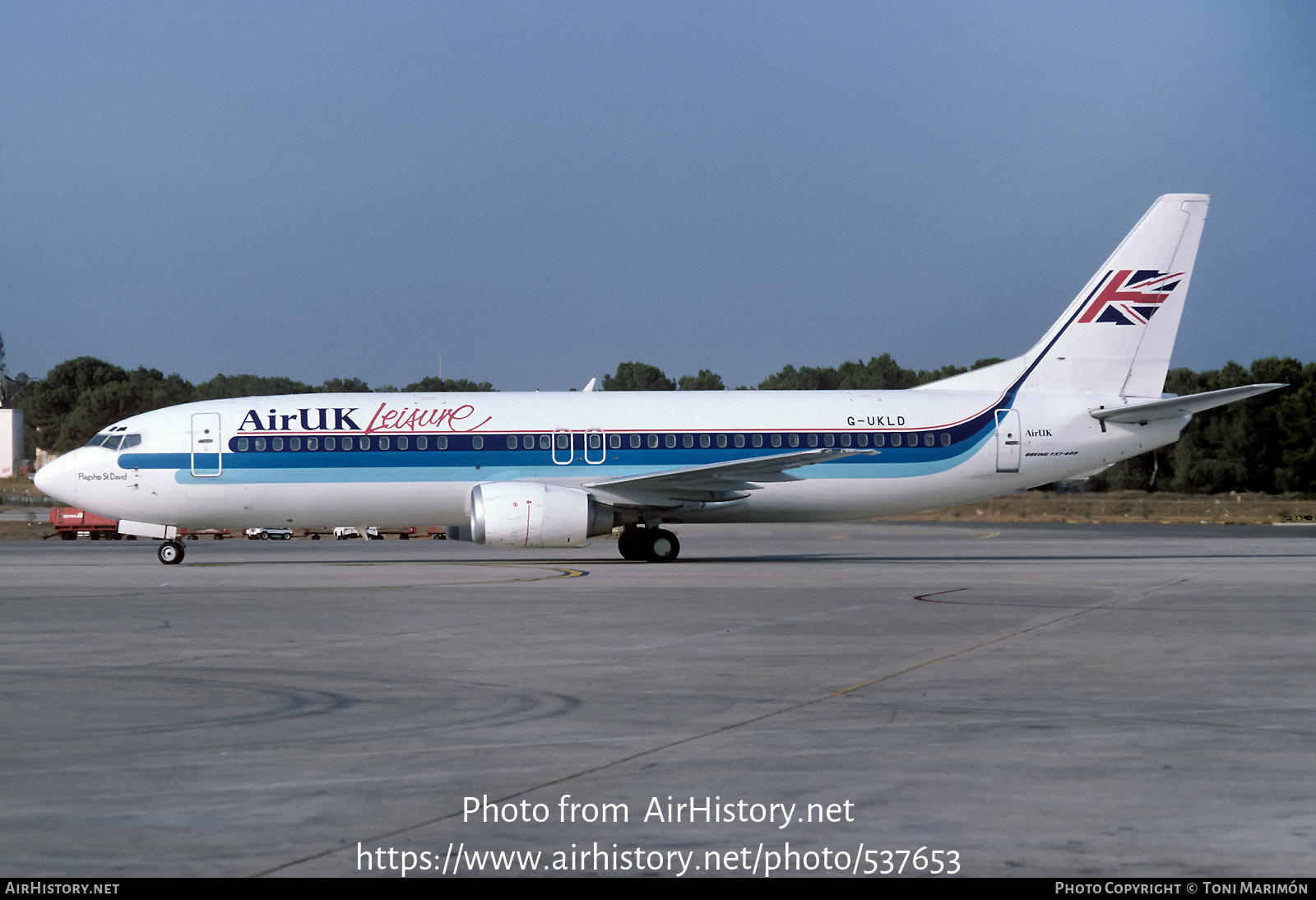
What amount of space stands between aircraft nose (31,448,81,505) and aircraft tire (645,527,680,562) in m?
13.1

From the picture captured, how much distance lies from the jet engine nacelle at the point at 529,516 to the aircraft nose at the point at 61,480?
30.9 ft

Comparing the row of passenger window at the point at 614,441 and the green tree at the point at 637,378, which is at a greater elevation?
the green tree at the point at 637,378

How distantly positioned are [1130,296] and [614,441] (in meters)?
13.3

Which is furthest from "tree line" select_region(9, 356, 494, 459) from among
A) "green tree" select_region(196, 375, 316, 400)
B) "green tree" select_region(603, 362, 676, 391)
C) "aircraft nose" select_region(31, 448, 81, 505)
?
"aircraft nose" select_region(31, 448, 81, 505)

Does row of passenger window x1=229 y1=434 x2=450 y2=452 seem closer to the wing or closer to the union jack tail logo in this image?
the wing

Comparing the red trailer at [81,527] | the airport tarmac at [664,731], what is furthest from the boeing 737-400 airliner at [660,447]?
the red trailer at [81,527]

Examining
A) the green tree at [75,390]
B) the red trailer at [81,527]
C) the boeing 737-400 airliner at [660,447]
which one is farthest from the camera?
the green tree at [75,390]

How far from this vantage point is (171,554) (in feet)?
91.0

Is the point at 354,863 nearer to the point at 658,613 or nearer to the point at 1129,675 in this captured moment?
the point at 1129,675

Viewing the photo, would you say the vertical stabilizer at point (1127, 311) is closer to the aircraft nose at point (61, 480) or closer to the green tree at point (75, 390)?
the aircraft nose at point (61, 480)

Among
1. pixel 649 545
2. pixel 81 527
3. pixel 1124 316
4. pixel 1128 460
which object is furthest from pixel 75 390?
pixel 1124 316

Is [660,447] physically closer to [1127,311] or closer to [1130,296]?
[1127,311]

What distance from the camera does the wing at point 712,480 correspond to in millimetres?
26750
